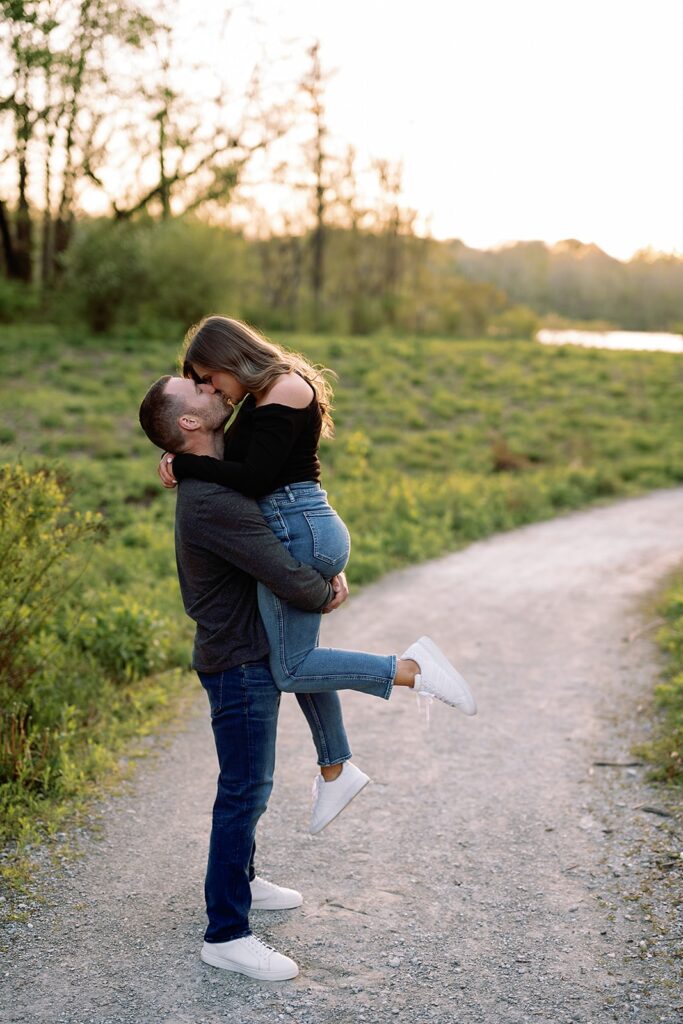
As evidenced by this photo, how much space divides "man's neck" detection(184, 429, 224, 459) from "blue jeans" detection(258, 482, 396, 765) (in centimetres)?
23

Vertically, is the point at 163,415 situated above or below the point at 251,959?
above

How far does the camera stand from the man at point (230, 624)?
321 centimetres

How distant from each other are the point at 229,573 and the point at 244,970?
136 cm

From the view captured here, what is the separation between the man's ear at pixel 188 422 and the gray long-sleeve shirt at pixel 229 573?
171mm

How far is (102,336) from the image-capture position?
23359 millimetres

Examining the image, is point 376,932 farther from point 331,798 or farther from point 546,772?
point 546,772

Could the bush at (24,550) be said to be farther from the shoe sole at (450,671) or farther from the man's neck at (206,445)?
the shoe sole at (450,671)

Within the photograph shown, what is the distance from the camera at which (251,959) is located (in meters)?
3.39

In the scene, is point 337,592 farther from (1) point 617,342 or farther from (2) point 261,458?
(1) point 617,342

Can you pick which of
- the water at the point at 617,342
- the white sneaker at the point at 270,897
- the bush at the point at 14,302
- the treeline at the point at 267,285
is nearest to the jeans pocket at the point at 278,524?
the white sneaker at the point at 270,897

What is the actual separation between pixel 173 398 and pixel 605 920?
2.57 meters

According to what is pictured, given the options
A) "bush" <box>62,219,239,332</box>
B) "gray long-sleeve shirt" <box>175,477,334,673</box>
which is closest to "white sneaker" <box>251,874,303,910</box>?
"gray long-sleeve shirt" <box>175,477,334,673</box>

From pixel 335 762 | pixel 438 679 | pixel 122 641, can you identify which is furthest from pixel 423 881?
pixel 122 641

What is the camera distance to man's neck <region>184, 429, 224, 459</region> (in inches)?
129
